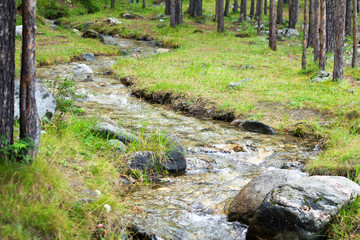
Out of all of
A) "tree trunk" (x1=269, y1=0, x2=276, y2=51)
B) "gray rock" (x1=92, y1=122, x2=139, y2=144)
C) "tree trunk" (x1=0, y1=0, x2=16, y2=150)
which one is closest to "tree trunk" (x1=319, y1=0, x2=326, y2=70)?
"tree trunk" (x1=269, y1=0, x2=276, y2=51)

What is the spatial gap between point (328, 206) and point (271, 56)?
16549 mm

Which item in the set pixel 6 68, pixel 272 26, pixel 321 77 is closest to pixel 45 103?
pixel 6 68

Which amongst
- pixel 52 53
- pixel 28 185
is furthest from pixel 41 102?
pixel 52 53

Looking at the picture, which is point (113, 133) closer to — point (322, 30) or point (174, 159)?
point (174, 159)

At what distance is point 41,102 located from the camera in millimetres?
5812

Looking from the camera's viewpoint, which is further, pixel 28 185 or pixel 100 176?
pixel 100 176

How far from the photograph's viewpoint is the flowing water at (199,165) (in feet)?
15.0

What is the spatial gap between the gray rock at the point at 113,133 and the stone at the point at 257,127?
3881 millimetres

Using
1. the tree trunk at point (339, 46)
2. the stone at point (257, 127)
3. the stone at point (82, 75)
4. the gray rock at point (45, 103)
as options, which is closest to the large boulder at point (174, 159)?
the gray rock at point (45, 103)

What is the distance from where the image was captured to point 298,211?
4.01m

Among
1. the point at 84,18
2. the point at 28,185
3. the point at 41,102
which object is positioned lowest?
the point at 28,185

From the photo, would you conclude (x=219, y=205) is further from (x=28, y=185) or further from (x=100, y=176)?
(x=28, y=185)

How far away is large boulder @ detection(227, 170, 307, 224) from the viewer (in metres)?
4.65

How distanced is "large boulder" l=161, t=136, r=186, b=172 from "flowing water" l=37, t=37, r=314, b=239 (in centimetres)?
20
